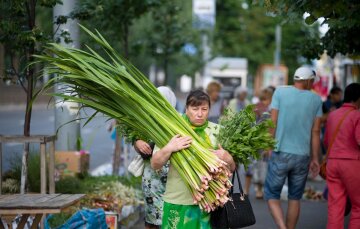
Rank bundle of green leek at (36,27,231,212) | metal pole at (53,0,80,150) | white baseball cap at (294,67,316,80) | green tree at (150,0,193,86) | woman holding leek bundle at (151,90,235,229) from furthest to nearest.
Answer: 1. green tree at (150,0,193,86)
2. metal pole at (53,0,80,150)
3. white baseball cap at (294,67,316,80)
4. woman holding leek bundle at (151,90,235,229)
5. bundle of green leek at (36,27,231,212)

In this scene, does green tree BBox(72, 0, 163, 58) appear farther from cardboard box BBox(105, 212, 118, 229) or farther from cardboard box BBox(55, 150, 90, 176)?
cardboard box BBox(105, 212, 118, 229)

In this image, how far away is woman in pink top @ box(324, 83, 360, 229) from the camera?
8008 millimetres

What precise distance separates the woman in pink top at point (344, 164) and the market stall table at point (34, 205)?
313 cm

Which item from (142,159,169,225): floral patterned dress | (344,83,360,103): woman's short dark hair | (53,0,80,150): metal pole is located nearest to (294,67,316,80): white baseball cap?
A: (344,83,360,103): woman's short dark hair

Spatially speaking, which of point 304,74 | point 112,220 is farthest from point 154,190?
point 304,74

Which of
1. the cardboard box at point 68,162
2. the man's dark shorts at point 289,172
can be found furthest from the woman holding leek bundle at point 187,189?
the cardboard box at point 68,162

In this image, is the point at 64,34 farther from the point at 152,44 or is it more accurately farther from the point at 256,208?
the point at 152,44

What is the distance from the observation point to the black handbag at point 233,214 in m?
5.58

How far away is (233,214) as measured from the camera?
561 cm

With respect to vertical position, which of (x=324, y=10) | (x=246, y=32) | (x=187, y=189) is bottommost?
(x=187, y=189)

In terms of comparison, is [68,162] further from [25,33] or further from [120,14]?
[120,14]

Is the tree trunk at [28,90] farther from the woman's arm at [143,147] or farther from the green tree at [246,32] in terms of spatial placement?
the green tree at [246,32]

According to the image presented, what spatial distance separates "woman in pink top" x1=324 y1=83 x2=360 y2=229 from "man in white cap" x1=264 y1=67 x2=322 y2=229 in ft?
1.76

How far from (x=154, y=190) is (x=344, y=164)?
225cm
